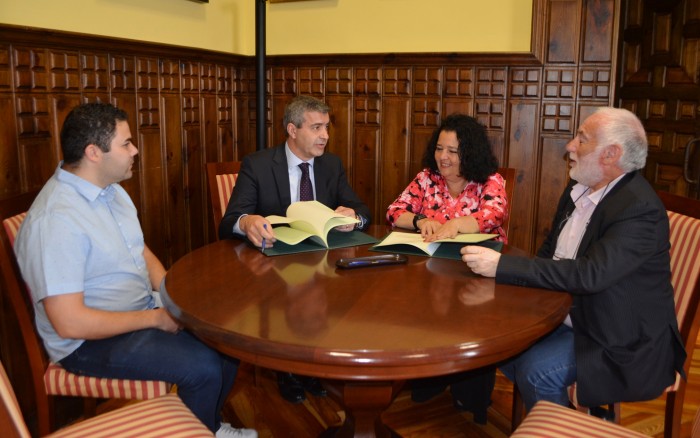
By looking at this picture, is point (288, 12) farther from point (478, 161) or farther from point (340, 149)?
point (478, 161)

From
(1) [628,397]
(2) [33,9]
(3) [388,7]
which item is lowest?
(1) [628,397]

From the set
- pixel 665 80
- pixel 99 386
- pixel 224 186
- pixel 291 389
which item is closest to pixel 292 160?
pixel 224 186

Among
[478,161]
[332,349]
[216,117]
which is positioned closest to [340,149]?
[216,117]

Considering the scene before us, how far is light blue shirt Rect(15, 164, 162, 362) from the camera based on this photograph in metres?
1.60

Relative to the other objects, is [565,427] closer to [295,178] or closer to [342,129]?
[295,178]

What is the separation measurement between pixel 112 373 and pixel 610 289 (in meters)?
1.43

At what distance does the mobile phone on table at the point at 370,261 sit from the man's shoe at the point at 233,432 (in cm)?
84

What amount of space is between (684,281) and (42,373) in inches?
76.8

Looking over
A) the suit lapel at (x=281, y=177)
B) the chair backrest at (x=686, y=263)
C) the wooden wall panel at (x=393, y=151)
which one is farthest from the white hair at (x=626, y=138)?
the wooden wall panel at (x=393, y=151)

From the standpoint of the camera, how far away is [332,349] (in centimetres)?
122

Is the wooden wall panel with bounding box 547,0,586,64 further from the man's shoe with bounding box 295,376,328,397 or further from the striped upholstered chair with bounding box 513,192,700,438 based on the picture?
the man's shoe with bounding box 295,376,328,397

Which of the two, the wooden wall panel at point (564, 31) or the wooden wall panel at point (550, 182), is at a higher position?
the wooden wall panel at point (564, 31)

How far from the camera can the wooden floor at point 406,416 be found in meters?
2.35

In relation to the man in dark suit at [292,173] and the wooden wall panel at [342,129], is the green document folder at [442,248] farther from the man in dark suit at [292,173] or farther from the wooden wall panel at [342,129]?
the wooden wall panel at [342,129]
